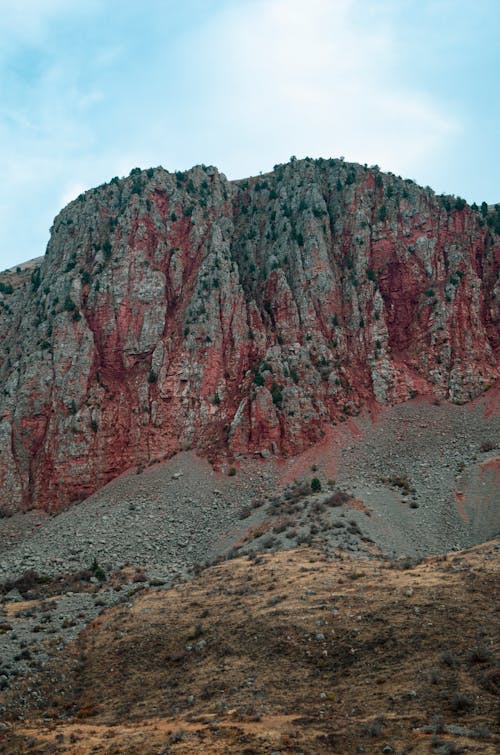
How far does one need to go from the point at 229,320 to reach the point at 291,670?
160ft

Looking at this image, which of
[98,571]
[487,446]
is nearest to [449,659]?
[98,571]

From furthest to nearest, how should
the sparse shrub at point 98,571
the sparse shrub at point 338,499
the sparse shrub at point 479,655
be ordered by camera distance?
1. the sparse shrub at point 338,499
2. the sparse shrub at point 98,571
3. the sparse shrub at point 479,655

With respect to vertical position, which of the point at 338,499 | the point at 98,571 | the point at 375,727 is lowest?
the point at 98,571

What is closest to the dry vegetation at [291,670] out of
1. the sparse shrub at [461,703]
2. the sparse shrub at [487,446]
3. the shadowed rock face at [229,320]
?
the sparse shrub at [461,703]

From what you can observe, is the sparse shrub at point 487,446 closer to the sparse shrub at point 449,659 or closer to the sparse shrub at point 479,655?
the sparse shrub at point 479,655

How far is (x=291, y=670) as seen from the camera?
18609 millimetres

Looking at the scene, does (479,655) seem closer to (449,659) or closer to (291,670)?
(449,659)

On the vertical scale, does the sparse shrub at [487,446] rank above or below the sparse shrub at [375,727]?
above

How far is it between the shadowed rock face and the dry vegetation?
94.0ft

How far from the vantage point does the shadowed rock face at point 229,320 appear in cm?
5628

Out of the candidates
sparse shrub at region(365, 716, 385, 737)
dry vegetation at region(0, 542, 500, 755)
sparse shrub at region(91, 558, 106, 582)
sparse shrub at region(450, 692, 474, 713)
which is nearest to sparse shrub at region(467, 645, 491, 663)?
dry vegetation at region(0, 542, 500, 755)

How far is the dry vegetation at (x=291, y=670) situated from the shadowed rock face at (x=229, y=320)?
94.0 feet

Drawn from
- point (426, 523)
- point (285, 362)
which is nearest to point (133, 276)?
point (285, 362)

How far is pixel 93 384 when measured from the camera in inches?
→ 2354
